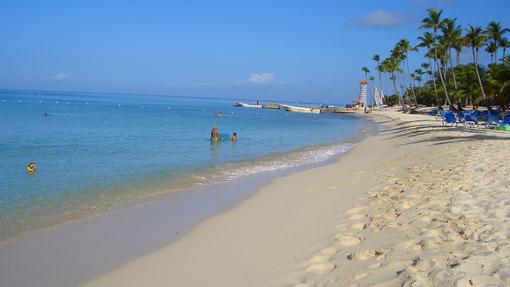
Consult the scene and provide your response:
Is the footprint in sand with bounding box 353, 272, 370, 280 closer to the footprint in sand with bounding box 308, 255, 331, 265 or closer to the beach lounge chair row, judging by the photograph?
the footprint in sand with bounding box 308, 255, 331, 265

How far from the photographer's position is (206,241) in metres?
6.89

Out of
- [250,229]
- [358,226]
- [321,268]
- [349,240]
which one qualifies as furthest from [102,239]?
[358,226]

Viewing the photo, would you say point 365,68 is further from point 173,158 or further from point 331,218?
point 331,218

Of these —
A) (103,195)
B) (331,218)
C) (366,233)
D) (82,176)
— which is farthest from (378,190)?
(82,176)

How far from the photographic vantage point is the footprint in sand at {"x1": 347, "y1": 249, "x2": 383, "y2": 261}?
16.5 ft

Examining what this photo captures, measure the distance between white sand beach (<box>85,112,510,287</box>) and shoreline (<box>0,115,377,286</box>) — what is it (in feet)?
1.23

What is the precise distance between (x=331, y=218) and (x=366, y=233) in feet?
4.41

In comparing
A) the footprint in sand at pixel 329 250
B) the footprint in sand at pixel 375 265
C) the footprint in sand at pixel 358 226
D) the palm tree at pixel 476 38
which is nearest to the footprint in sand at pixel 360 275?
the footprint in sand at pixel 375 265

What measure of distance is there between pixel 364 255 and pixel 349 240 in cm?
79

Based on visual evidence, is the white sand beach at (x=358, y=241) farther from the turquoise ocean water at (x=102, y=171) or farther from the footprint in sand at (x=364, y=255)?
the turquoise ocean water at (x=102, y=171)

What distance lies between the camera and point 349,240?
586cm

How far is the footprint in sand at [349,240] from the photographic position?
18.8 ft

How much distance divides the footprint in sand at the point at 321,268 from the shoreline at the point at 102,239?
109 inches

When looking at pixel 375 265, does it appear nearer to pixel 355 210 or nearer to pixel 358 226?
pixel 358 226
